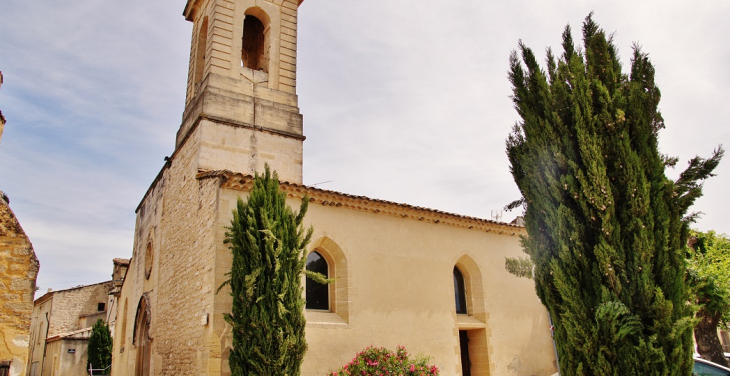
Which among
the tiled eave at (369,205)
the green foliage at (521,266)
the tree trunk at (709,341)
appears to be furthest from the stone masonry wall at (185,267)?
the tree trunk at (709,341)

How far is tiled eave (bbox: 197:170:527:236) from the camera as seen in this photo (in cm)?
1010

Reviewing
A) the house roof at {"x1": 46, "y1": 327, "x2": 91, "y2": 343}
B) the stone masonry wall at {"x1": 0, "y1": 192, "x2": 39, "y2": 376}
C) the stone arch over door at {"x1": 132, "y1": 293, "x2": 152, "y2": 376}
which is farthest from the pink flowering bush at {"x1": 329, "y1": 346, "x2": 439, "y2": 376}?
the house roof at {"x1": 46, "y1": 327, "x2": 91, "y2": 343}

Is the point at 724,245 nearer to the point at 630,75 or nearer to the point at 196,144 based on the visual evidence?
the point at 630,75

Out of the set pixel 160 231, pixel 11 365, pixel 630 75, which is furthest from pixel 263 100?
pixel 11 365

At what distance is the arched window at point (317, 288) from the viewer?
35.9 ft

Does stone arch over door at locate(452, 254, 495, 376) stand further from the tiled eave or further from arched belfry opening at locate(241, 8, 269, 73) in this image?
arched belfry opening at locate(241, 8, 269, 73)

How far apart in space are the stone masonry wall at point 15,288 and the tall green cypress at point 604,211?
633cm

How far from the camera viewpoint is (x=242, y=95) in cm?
1292

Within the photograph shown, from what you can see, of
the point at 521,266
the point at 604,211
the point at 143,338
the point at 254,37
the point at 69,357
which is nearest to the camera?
the point at 604,211

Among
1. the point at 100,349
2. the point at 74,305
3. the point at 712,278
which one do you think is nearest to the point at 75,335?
the point at 100,349

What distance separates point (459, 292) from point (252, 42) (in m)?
9.53

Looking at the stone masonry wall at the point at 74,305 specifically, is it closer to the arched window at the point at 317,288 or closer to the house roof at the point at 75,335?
the house roof at the point at 75,335

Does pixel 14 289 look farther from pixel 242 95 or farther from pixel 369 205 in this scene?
pixel 242 95

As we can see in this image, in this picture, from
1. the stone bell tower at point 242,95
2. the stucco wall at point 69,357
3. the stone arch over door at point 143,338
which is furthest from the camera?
the stucco wall at point 69,357
